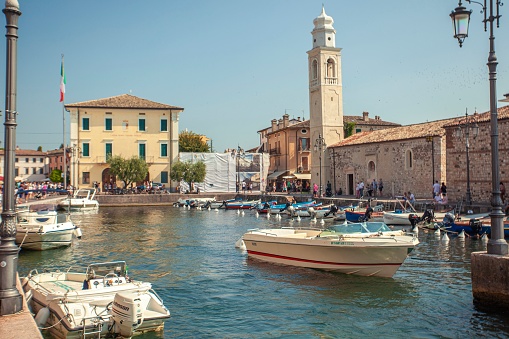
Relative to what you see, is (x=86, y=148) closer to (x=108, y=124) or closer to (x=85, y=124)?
(x=85, y=124)

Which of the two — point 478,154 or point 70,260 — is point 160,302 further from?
point 478,154

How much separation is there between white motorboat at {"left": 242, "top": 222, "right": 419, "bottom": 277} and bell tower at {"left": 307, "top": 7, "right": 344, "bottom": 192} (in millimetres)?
Answer: 32580

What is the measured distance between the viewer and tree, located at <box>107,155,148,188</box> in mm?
54000

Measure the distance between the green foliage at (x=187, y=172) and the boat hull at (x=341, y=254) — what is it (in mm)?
39737

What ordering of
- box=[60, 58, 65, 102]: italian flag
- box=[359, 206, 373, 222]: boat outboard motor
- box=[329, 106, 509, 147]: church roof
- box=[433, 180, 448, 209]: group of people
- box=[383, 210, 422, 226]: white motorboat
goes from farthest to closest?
box=[60, 58, 65, 102]: italian flag → box=[329, 106, 509, 147]: church roof → box=[433, 180, 448, 209]: group of people → box=[359, 206, 373, 222]: boat outboard motor → box=[383, 210, 422, 226]: white motorboat

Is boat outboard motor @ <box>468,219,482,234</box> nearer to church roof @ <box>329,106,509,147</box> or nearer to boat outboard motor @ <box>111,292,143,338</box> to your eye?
church roof @ <box>329,106,509,147</box>

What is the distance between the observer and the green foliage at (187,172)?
186 ft

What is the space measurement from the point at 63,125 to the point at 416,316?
148 ft

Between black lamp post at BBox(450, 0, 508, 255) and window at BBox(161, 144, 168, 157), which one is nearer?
black lamp post at BBox(450, 0, 508, 255)

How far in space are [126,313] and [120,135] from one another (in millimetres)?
51152

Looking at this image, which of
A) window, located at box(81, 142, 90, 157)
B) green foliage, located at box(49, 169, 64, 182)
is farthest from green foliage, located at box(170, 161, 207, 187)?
green foliage, located at box(49, 169, 64, 182)

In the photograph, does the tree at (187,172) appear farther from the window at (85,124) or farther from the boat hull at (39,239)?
the boat hull at (39,239)

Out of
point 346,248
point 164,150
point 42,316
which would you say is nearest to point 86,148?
point 164,150

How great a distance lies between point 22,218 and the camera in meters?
22.2
